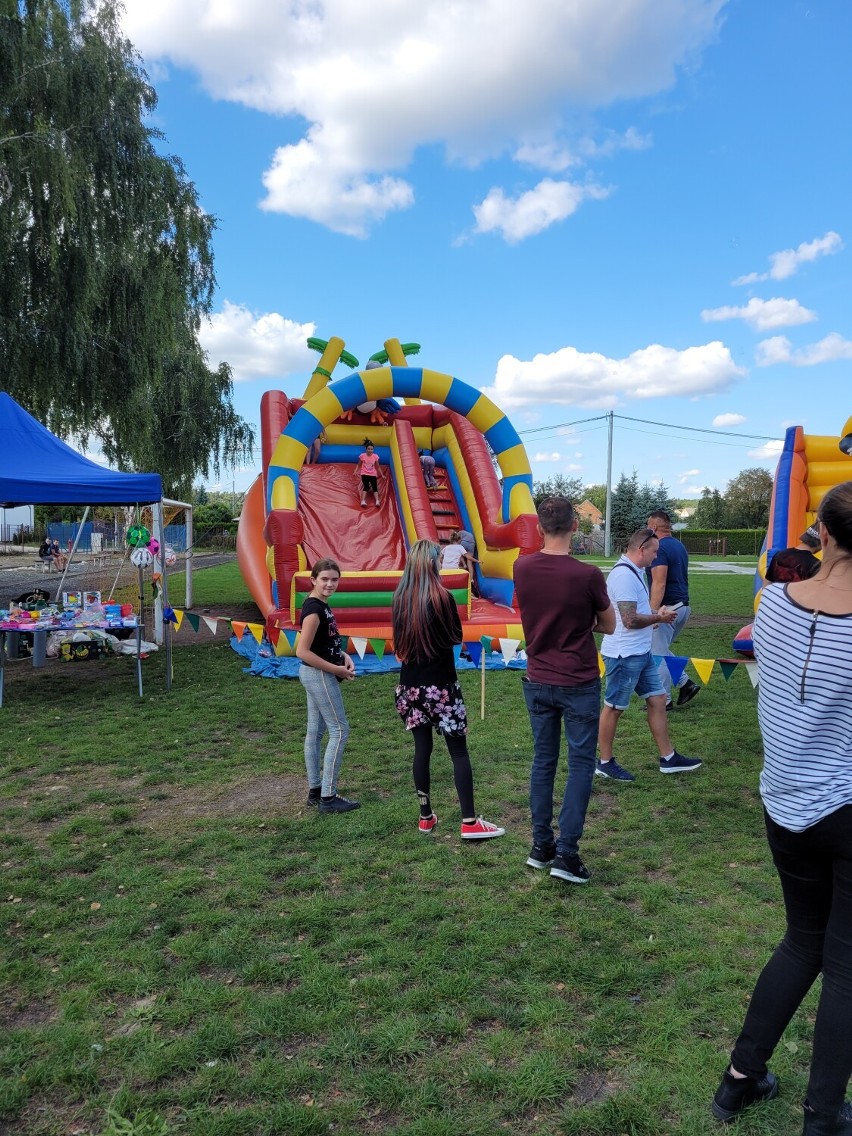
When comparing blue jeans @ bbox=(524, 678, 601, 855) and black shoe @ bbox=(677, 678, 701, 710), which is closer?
blue jeans @ bbox=(524, 678, 601, 855)

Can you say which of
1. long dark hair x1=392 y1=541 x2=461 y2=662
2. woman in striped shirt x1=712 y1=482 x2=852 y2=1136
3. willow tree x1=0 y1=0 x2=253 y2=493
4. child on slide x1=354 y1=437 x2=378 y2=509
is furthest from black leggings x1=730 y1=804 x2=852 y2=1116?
willow tree x1=0 y1=0 x2=253 y2=493

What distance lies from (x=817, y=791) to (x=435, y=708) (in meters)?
2.38

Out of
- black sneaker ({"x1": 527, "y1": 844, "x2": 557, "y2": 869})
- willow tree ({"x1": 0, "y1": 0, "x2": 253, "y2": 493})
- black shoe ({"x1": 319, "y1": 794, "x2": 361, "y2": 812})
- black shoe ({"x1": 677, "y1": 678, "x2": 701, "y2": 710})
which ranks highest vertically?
willow tree ({"x1": 0, "y1": 0, "x2": 253, "y2": 493})

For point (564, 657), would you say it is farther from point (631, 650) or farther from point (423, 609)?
point (631, 650)

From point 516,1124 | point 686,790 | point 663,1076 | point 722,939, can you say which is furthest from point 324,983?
point 686,790

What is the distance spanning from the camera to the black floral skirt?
13.7ft

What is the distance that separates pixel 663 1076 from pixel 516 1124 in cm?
51

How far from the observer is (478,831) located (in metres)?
4.22

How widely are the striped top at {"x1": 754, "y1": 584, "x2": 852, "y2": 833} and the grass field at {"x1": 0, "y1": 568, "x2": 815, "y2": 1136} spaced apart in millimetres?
1033

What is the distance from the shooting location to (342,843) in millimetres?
4281

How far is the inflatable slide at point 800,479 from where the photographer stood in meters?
10.6

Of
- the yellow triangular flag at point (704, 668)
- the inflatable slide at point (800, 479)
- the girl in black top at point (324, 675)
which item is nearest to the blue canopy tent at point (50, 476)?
the girl in black top at point (324, 675)

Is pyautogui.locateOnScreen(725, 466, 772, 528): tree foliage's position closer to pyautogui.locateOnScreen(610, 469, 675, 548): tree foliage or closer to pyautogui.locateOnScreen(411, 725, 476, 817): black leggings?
pyautogui.locateOnScreen(610, 469, 675, 548): tree foliage

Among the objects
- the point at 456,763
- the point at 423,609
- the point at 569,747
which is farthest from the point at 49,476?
the point at 569,747
